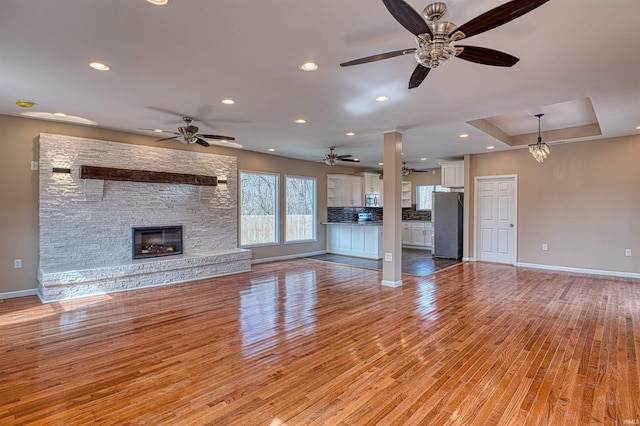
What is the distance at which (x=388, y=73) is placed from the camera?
312cm

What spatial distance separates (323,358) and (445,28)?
265cm

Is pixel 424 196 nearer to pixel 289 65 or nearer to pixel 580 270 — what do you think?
pixel 580 270

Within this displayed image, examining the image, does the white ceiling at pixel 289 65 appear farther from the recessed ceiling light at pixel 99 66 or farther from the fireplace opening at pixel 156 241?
the fireplace opening at pixel 156 241

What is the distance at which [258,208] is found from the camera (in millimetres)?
7770

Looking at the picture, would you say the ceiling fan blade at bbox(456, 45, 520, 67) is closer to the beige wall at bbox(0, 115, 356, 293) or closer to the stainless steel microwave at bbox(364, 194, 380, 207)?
the beige wall at bbox(0, 115, 356, 293)

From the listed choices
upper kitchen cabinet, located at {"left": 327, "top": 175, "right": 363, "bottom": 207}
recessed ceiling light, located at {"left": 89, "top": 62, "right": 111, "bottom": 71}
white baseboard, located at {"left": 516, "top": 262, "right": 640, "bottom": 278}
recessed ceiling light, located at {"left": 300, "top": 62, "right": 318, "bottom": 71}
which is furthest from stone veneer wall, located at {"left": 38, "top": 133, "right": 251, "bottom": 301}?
white baseboard, located at {"left": 516, "top": 262, "right": 640, "bottom": 278}

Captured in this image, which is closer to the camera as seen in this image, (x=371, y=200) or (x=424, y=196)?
(x=371, y=200)

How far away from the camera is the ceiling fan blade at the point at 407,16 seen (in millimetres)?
1703

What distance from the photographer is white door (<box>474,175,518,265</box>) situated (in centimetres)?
729

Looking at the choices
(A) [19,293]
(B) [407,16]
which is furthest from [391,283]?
(A) [19,293]

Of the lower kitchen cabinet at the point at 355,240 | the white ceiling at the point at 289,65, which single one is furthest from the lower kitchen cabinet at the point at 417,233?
the white ceiling at the point at 289,65

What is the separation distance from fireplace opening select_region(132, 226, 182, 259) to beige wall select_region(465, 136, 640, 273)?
23.4ft

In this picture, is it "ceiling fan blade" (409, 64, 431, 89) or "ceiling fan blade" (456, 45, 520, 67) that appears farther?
"ceiling fan blade" (409, 64, 431, 89)

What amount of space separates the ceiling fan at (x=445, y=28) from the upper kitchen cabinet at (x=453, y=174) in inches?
253
